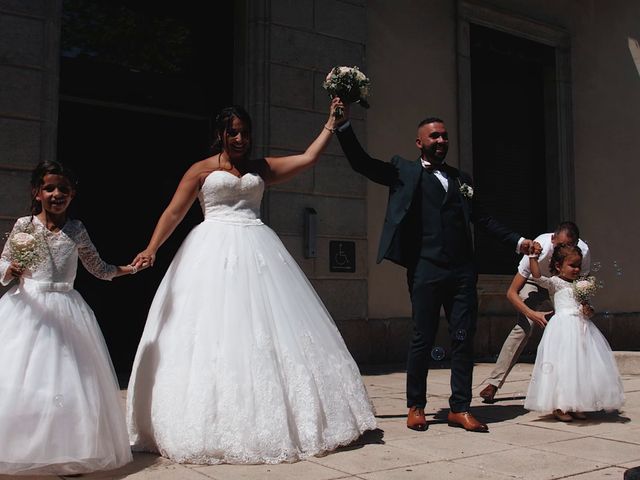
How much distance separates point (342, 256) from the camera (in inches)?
390

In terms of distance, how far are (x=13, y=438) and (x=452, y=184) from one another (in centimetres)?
348

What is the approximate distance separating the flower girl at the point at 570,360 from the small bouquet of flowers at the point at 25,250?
380 centimetres

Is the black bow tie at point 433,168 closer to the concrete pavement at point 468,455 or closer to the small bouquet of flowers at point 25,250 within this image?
the concrete pavement at point 468,455

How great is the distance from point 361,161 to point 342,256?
4429 millimetres

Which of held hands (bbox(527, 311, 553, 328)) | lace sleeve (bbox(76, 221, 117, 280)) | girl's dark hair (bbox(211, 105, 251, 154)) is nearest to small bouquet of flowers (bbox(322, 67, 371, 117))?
girl's dark hair (bbox(211, 105, 251, 154))

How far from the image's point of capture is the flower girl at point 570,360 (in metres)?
5.87

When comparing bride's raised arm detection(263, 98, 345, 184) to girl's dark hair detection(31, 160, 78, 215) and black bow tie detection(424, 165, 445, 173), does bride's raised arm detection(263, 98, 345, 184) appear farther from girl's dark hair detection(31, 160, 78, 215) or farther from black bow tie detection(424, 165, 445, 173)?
girl's dark hair detection(31, 160, 78, 215)

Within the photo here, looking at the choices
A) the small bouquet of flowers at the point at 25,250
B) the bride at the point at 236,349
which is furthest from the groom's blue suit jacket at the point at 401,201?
the small bouquet of flowers at the point at 25,250

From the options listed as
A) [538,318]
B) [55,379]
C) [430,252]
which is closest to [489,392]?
[538,318]

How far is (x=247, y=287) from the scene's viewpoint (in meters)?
4.71

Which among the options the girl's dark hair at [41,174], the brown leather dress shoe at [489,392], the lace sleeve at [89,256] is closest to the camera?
the girl's dark hair at [41,174]

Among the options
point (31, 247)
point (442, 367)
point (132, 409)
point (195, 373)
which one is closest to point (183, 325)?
point (195, 373)

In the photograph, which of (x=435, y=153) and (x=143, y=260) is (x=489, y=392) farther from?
(x=143, y=260)

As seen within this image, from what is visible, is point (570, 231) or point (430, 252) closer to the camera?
point (430, 252)
